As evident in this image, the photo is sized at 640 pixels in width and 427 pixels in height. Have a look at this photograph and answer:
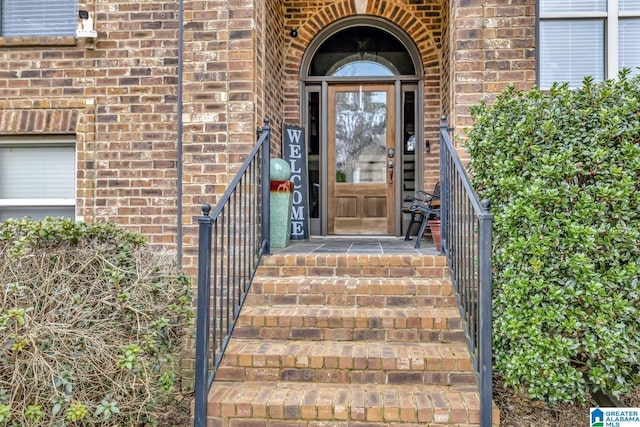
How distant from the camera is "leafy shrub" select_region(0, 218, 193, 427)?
2037mm

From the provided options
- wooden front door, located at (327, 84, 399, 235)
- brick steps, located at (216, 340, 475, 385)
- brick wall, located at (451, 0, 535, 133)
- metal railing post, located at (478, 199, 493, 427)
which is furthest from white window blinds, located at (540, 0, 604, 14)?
brick steps, located at (216, 340, 475, 385)

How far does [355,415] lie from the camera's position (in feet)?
7.49

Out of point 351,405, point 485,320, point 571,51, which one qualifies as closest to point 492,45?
point 571,51

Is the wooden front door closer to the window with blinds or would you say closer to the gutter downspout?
the gutter downspout

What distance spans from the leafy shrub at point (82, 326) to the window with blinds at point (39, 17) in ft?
8.54

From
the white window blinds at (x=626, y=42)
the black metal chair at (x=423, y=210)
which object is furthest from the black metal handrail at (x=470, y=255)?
the white window blinds at (x=626, y=42)

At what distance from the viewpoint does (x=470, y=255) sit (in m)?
2.61

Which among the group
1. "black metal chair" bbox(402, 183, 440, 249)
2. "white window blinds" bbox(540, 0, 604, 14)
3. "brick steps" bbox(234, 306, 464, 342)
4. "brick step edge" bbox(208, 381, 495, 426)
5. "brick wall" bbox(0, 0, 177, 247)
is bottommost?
"brick step edge" bbox(208, 381, 495, 426)

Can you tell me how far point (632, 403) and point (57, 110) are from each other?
5.02 metres

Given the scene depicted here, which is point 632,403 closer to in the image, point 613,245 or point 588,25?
point 613,245

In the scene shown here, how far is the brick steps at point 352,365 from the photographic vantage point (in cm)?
253

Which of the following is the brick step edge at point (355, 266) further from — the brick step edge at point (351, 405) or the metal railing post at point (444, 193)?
the brick step edge at point (351, 405)

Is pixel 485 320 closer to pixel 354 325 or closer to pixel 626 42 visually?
pixel 354 325

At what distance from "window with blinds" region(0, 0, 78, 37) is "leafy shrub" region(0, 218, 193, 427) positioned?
2602mm
